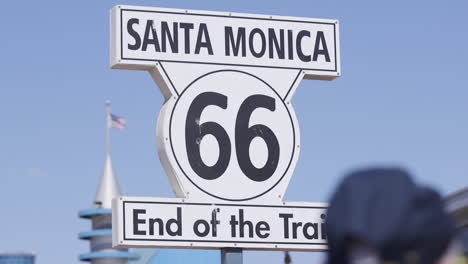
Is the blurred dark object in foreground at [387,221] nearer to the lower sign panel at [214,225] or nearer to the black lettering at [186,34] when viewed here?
the lower sign panel at [214,225]

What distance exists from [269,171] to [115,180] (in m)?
63.8

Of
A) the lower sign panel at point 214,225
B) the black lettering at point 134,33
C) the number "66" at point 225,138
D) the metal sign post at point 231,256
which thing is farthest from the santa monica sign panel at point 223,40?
the metal sign post at point 231,256

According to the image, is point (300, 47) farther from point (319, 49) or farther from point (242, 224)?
point (242, 224)

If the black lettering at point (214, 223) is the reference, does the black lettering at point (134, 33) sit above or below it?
above

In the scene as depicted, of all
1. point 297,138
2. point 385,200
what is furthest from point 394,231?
point 297,138

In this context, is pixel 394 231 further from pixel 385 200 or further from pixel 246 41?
pixel 246 41

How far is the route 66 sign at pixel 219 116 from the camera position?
349 inches

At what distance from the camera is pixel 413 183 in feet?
5.58

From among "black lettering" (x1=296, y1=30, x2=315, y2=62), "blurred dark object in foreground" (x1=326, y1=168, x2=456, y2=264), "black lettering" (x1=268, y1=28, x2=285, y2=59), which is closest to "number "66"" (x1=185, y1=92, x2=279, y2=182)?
"black lettering" (x1=268, y1=28, x2=285, y2=59)

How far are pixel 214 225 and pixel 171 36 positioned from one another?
1586 mm

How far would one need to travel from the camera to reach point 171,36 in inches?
361

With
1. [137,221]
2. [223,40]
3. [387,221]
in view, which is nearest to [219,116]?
[223,40]

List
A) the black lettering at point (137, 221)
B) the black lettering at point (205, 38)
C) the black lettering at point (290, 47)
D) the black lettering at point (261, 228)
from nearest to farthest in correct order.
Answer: the black lettering at point (137, 221) → the black lettering at point (261, 228) → the black lettering at point (205, 38) → the black lettering at point (290, 47)

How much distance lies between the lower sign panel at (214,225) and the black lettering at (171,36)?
1276 mm
